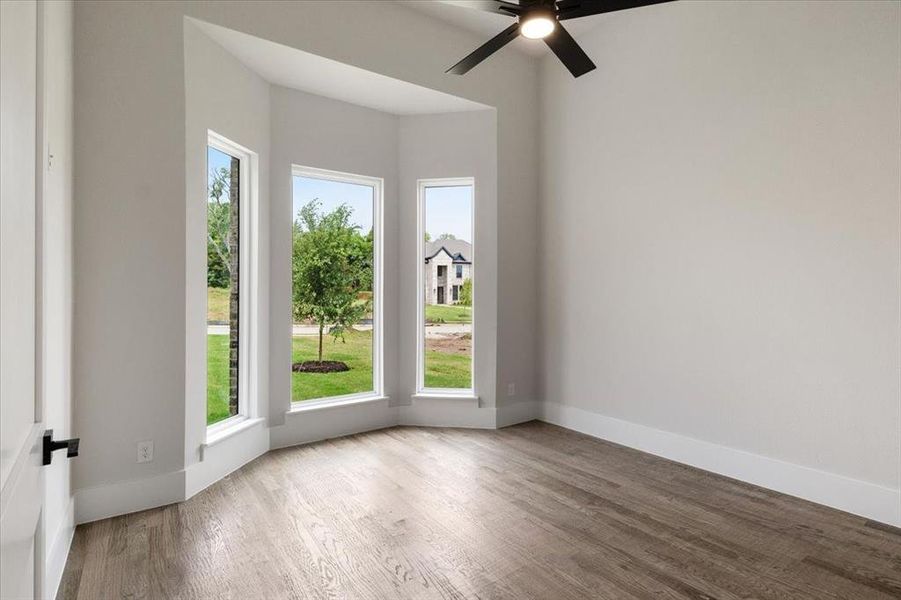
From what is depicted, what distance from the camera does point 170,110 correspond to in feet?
9.76

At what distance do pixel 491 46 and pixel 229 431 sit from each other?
3.10m

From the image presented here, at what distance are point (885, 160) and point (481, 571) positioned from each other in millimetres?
3169

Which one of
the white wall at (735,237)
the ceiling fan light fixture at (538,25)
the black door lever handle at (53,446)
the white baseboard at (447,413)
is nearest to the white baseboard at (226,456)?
the white baseboard at (447,413)

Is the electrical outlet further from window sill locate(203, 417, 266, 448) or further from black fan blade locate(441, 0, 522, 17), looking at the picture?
black fan blade locate(441, 0, 522, 17)

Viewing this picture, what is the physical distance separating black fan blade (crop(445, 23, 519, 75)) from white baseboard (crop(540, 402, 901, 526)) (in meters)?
3.09

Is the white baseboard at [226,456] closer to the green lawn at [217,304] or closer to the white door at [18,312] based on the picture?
the green lawn at [217,304]

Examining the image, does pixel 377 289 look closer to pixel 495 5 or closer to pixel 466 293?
pixel 466 293

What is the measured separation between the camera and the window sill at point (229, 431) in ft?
10.8

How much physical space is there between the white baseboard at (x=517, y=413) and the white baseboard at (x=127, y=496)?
2.69m

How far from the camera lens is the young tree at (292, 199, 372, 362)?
14.1 feet

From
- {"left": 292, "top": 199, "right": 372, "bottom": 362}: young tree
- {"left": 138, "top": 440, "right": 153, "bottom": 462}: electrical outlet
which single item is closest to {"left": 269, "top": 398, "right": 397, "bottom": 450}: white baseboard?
{"left": 292, "top": 199, "right": 372, "bottom": 362}: young tree

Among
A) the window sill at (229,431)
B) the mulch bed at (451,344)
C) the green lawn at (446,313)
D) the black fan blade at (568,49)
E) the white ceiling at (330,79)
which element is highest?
the white ceiling at (330,79)

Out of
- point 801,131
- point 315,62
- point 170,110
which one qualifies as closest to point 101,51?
point 170,110

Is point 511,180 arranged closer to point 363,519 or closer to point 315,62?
point 315,62
